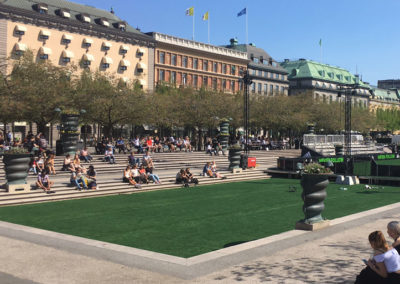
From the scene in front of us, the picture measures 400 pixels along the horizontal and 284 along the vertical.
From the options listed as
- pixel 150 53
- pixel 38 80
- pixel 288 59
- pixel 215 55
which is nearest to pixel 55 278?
pixel 38 80

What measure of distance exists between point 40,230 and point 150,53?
6708cm

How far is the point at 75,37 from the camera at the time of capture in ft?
220

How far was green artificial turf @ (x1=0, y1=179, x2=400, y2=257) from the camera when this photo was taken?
40.6 feet

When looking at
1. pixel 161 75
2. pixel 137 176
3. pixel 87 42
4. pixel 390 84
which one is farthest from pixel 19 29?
pixel 390 84

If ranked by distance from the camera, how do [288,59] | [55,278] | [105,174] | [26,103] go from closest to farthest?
[55,278], [105,174], [26,103], [288,59]

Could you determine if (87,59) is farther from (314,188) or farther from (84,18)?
(314,188)

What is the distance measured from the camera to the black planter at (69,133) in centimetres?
3141

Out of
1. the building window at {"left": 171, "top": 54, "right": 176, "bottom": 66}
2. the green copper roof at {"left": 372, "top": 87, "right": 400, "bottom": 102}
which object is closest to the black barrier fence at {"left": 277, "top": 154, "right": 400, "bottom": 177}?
the building window at {"left": 171, "top": 54, "right": 176, "bottom": 66}

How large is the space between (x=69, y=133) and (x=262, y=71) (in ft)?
262

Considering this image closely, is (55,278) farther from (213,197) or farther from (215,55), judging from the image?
(215,55)

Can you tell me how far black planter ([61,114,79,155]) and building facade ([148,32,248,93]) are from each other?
41.7 m

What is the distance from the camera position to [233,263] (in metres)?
9.70

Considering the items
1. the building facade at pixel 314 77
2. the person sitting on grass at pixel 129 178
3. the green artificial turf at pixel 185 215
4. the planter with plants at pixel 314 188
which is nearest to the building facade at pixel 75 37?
the person sitting on grass at pixel 129 178

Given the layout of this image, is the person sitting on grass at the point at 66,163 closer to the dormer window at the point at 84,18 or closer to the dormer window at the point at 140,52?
the dormer window at the point at 84,18
